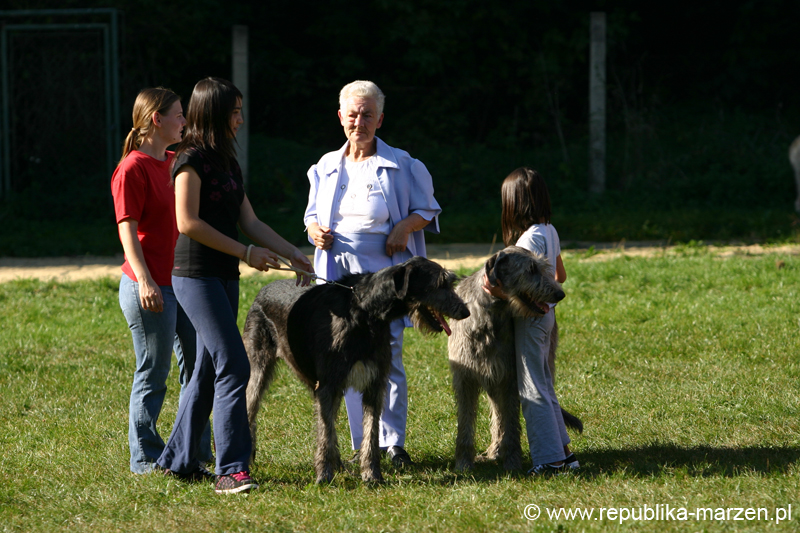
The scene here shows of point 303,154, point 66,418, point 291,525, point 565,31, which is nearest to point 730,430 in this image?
point 291,525

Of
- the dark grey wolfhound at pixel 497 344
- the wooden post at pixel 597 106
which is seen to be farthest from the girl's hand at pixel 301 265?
the wooden post at pixel 597 106

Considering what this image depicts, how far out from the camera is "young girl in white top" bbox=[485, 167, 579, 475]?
434cm

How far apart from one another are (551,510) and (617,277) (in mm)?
5998

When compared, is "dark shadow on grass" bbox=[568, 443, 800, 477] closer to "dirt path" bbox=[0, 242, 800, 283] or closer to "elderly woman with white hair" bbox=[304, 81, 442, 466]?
"elderly woman with white hair" bbox=[304, 81, 442, 466]

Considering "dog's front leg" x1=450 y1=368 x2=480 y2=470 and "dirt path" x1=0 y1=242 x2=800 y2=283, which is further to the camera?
"dirt path" x1=0 y1=242 x2=800 y2=283

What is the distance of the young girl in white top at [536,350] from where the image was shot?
171 inches

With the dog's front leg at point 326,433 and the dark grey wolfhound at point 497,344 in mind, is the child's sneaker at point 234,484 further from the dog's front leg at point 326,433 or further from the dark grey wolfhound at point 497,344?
the dark grey wolfhound at point 497,344

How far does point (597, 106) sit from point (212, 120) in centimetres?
1255

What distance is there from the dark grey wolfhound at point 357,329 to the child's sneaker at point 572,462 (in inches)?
40.5

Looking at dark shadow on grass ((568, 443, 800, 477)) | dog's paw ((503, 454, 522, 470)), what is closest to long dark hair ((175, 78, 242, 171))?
dog's paw ((503, 454, 522, 470))

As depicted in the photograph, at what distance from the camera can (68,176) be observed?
611 inches

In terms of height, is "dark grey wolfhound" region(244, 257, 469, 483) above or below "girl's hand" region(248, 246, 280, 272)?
below

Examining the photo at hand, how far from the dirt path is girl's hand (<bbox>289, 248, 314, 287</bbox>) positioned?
20.2 feet

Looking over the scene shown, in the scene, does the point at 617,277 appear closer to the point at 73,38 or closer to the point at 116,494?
the point at 116,494
